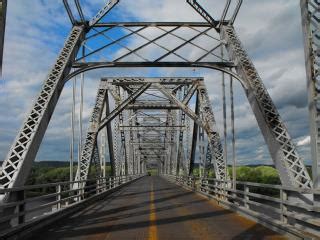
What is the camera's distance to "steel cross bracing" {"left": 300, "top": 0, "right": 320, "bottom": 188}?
8.88 meters

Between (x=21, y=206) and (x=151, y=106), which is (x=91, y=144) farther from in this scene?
(x=151, y=106)

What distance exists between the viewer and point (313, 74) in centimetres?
924

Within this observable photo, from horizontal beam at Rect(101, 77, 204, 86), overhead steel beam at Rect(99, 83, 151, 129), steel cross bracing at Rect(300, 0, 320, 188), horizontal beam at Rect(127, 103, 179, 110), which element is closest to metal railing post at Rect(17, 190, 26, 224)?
steel cross bracing at Rect(300, 0, 320, 188)

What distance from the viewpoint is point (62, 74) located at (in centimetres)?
1716

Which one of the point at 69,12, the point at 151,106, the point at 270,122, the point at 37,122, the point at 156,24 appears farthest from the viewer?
the point at 151,106

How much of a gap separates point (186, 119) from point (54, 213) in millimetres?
40743

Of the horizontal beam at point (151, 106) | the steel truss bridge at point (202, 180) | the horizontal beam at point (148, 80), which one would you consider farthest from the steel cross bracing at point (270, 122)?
the horizontal beam at point (151, 106)

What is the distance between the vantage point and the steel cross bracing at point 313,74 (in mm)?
8875

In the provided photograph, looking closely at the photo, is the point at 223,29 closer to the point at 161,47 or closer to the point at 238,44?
the point at 238,44

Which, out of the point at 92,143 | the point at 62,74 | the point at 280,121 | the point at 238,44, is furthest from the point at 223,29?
the point at 92,143

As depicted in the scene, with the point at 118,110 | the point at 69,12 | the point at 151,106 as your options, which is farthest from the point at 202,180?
the point at 151,106

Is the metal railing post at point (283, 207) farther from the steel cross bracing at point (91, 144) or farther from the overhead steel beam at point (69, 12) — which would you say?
the steel cross bracing at point (91, 144)

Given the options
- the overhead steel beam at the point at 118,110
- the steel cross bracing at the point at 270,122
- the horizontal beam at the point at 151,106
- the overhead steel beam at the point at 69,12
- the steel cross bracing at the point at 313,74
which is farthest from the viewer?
the horizontal beam at the point at 151,106

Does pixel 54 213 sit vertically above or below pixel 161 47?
below
